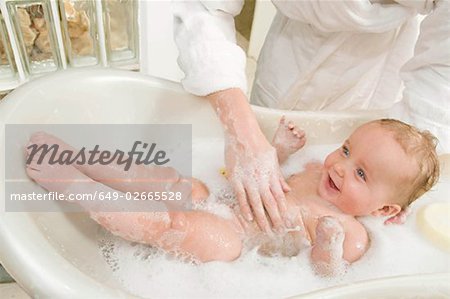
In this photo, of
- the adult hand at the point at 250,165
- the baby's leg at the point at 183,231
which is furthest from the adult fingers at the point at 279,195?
the baby's leg at the point at 183,231

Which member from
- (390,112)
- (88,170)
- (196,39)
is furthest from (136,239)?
(390,112)

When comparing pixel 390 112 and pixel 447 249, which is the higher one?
pixel 390 112

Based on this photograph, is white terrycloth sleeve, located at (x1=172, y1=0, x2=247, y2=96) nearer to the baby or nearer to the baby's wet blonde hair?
the baby

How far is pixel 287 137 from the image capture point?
1110mm

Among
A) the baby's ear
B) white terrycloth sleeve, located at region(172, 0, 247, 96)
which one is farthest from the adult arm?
the baby's ear

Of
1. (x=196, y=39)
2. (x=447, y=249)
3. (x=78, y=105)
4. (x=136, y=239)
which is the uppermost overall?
(x=196, y=39)

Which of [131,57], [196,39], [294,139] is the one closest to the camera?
[196,39]

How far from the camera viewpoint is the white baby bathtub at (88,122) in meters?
0.73

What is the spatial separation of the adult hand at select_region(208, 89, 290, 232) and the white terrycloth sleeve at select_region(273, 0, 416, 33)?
0.20m

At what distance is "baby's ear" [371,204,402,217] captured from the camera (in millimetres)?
1064

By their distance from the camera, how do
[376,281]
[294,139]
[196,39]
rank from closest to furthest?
[376,281]
[196,39]
[294,139]

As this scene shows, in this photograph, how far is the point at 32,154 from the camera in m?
0.86

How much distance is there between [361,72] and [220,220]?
1.49ft

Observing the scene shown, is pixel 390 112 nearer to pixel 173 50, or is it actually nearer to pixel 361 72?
pixel 361 72
